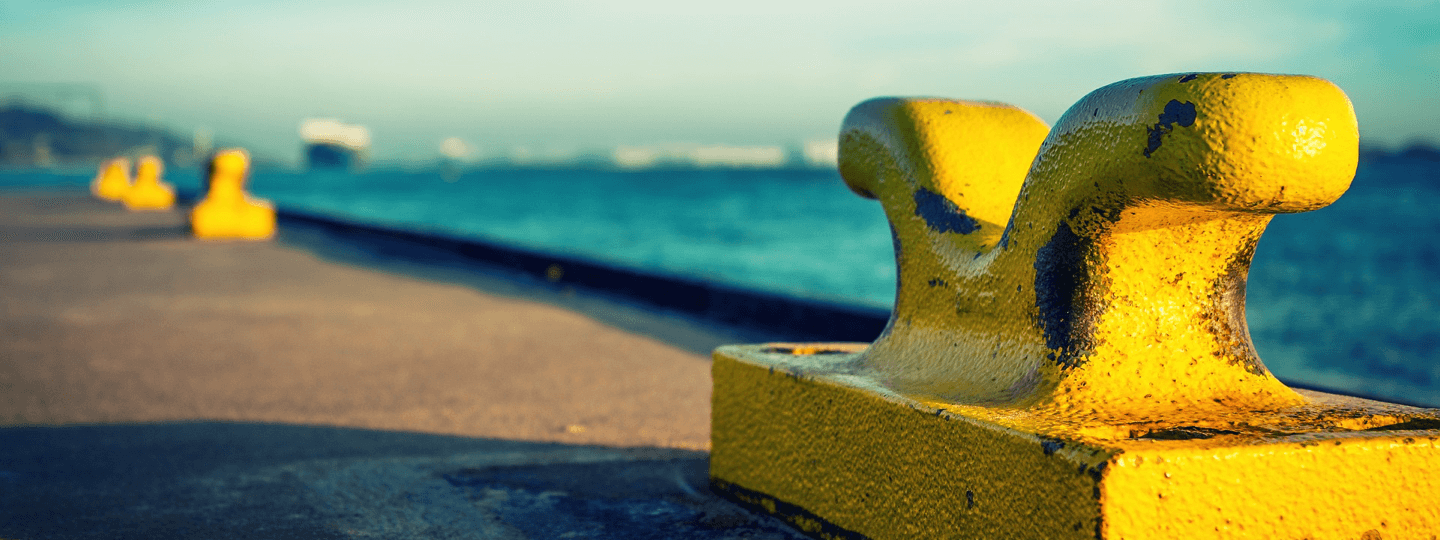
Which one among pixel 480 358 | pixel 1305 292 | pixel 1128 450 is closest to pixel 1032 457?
pixel 1128 450

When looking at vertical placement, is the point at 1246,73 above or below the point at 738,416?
above

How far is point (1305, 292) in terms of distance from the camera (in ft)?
71.3

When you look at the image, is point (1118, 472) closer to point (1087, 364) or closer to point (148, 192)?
point (1087, 364)

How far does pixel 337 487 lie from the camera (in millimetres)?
2861

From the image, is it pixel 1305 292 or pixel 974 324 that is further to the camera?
pixel 1305 292

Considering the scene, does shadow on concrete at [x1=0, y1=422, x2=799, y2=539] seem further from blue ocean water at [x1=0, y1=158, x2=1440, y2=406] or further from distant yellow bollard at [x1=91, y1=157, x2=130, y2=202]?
distant yellow bollard at [x1=91, y1=157, x2=130, y2=202]

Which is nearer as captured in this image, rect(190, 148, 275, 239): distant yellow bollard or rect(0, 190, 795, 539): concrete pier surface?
rect(0, 190, 795, 539): concrete pier surface

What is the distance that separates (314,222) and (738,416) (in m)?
14.8

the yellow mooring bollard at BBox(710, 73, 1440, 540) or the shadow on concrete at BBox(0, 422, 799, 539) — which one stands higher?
the yellow mooring bollard at BBox(710, 73, 1440, 540)

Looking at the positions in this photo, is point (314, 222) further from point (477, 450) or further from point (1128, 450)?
point (1128, 450)

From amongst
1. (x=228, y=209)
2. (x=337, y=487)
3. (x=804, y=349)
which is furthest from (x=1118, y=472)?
(x=228, y=209)

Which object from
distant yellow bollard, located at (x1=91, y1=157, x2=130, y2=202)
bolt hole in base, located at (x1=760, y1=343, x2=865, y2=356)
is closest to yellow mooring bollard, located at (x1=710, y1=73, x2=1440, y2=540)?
bolt hole in base, located at (x1=760, y1=343, x2=865, y2=356)

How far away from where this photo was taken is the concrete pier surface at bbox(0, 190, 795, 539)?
2.61 meters

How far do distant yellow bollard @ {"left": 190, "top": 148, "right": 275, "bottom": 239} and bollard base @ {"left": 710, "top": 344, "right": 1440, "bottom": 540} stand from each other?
1186 cm
